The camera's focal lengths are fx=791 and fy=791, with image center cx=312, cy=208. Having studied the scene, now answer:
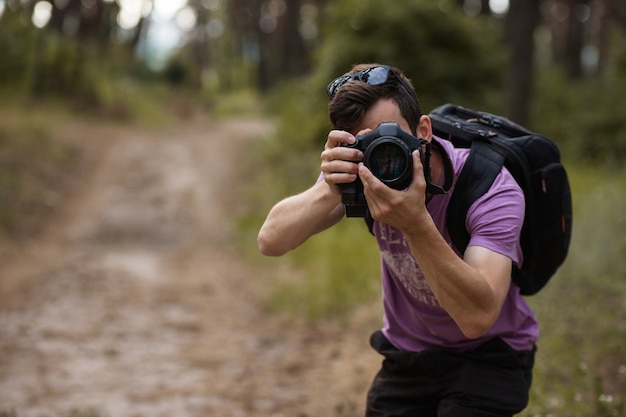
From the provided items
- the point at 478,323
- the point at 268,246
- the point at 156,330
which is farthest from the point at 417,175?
the point at 156,330

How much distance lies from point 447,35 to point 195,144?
8.97 metres

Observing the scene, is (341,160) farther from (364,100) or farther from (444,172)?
(444,172)

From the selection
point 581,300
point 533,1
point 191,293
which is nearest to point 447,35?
point 533,1

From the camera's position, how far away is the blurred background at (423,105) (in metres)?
5.30

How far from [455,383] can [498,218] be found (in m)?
0.65

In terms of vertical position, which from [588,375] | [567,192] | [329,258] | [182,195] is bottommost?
[588,375]

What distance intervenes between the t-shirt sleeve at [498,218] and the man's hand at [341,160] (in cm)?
40

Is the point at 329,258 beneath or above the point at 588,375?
above

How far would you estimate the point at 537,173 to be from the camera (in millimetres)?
2521

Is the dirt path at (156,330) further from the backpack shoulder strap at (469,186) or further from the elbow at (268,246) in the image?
the backpack shoulder strap at (469,186)

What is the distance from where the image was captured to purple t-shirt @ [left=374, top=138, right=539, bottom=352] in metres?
2.28

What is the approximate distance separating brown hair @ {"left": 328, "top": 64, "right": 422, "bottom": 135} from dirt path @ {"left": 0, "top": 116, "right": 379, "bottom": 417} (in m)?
3.12

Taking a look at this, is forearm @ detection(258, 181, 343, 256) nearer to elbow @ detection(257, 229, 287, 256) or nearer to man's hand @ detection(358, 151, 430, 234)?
elbow @ detection(257, 229, 287, 256)

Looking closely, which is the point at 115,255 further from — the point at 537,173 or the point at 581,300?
the point at 537,173
